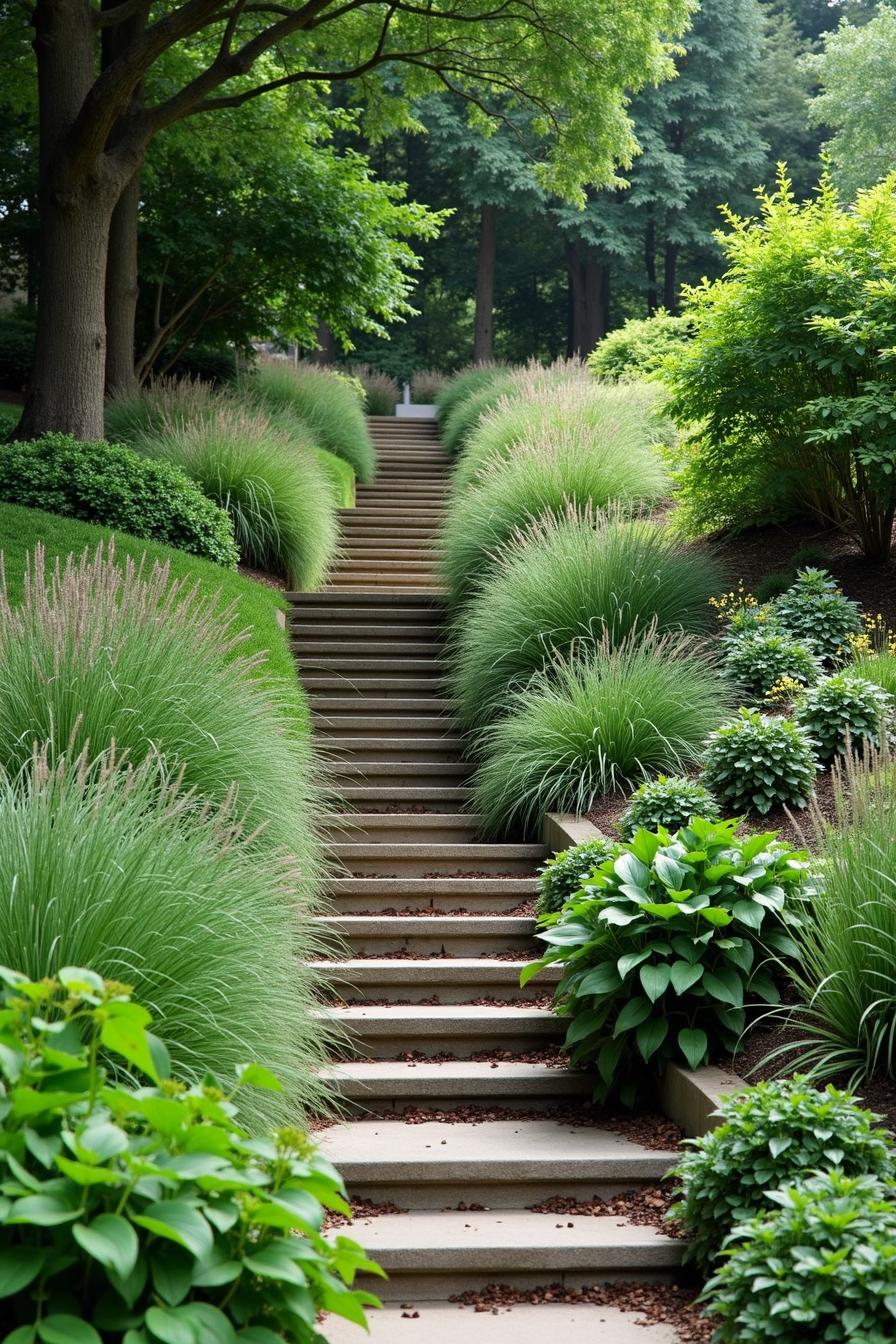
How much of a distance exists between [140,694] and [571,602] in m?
3.53

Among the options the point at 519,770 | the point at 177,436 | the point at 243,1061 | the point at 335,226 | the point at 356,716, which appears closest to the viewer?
the point at 243,1061

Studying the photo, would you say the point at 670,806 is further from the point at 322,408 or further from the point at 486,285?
the point at 486,285

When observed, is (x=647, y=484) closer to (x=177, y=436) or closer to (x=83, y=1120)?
(x=177, y=436)

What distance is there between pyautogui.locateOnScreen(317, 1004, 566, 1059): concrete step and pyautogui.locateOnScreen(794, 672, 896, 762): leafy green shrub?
1952mm

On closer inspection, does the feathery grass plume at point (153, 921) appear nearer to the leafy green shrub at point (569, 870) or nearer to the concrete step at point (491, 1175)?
the concrete step at point (491, 1175)

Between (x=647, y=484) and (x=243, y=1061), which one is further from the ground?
(x=647, y=484)

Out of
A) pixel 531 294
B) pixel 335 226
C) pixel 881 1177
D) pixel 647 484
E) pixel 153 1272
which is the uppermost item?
pixel 531 294

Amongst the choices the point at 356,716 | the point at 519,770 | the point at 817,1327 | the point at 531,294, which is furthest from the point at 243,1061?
the point at 531,294

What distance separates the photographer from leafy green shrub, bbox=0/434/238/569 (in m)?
9.55

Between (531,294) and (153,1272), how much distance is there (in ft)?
125

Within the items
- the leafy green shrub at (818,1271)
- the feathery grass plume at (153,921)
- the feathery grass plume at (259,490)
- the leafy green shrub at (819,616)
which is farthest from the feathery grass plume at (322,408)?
the leafy green shrub at (818,1271)

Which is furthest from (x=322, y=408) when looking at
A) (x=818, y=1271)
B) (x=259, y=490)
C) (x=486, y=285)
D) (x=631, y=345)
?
(x=486, y=285)

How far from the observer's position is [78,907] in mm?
3643

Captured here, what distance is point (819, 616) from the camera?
26.0ft
